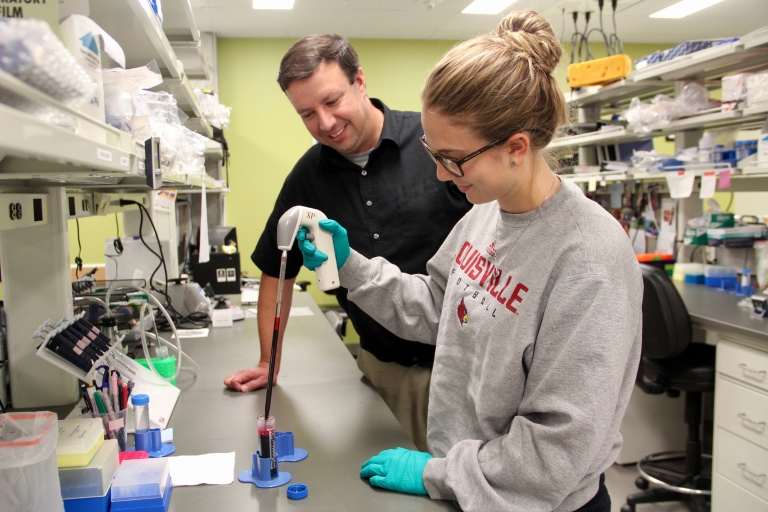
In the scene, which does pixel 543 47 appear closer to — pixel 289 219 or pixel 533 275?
pixel 533 275

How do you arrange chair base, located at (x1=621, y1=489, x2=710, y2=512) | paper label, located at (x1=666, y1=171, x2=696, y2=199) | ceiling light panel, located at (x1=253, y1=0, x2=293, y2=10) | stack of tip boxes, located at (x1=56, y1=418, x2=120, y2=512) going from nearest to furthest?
stack of tip boxes, located at (x1=56, y1=418, x2=120, y2=512) → chair base, located at (x1=621, y1=489, x2=710, y2=512) → paper label, located at (x1=666, y1=171, x2=696, y2=199) → ceiling light panel, located at (x1=253, y1=0, x2=293, y2=10)

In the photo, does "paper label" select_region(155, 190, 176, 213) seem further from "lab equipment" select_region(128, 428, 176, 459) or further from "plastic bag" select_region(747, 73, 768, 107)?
"plastic bag" select_region(747, 73, 768, 107)

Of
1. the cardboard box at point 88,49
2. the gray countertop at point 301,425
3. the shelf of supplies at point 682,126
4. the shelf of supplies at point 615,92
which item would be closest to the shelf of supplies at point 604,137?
the shelf of supplies at point 682,126

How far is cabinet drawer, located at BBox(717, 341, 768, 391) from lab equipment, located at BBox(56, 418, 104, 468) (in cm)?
202

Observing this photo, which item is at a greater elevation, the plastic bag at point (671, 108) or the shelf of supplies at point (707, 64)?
the shelf of supplies at point (707, 64)

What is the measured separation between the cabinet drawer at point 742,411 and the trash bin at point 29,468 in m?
2.09

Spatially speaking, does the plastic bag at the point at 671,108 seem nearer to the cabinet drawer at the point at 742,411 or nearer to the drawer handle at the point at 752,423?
the cabinet drawer at the point at 742,411

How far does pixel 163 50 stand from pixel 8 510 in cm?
109

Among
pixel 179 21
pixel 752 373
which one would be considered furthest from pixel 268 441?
pixel 752 373

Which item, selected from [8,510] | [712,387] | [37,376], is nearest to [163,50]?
[37,376]

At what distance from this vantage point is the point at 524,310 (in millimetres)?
915

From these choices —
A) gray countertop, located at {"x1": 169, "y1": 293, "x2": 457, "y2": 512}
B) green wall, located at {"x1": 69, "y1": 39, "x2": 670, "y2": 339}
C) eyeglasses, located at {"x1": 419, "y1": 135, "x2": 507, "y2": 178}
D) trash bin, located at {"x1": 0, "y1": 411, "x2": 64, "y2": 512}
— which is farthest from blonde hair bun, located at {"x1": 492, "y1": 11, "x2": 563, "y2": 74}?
green wall, located at {"x1": 69, "y1": 39, "x2": 670, "y2": 339}

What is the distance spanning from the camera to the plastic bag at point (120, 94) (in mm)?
935

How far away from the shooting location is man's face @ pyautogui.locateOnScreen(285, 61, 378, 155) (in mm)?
1447
